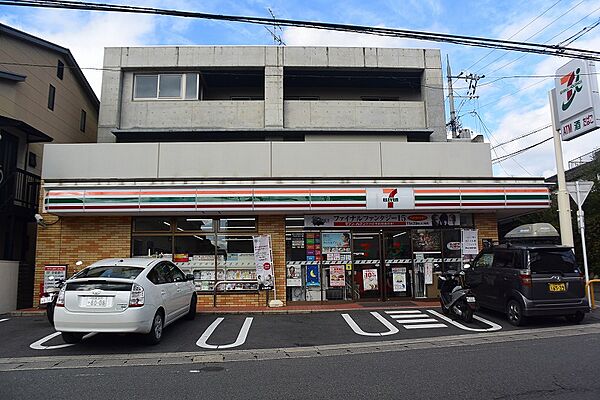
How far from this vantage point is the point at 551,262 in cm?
984

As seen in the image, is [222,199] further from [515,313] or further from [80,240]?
[515,313]

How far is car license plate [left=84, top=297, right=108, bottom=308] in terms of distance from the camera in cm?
771

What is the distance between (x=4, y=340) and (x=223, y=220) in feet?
20.5

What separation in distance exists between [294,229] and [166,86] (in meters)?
8.64

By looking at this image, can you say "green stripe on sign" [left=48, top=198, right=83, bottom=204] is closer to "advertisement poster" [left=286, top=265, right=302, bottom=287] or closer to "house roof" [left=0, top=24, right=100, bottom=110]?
"advertisement poster" [left=286, top=265, right=302, bottom=287]

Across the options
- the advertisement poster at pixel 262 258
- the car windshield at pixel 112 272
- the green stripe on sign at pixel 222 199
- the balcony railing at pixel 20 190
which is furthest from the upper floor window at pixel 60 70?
the car windshield at pixel 112 272

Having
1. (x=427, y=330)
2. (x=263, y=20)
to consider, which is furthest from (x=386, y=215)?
(x=263, y=20)

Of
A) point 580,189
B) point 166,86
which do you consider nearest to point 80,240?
point 166,86

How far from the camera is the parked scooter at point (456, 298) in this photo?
10.3 m

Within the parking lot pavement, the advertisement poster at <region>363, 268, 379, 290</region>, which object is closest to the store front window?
the parking lot pavement

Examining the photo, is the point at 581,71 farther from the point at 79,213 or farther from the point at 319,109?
the point at 79,213

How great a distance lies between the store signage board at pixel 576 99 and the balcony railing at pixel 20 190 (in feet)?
Result: 54.3

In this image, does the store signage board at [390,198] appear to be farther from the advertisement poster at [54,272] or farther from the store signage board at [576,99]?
the advertisement poster at [54,272]

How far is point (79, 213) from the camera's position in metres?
12.6
